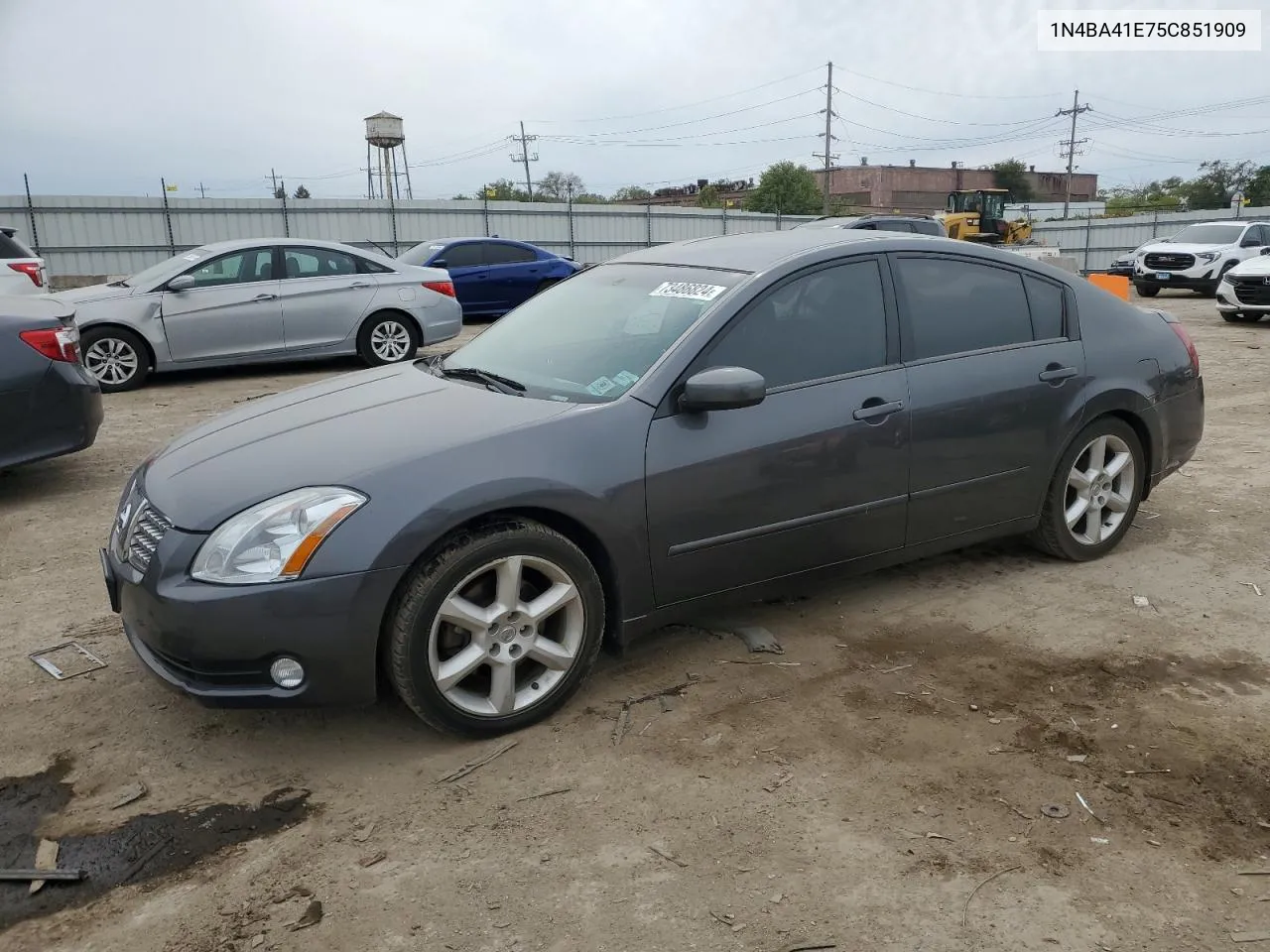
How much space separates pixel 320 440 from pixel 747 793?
69.2 inches

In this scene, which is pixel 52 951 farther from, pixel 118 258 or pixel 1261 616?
pixel 118 258

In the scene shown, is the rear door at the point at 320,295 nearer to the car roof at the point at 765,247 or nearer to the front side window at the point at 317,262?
the front side window at the point at 317,262

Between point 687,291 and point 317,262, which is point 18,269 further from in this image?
point 687,291

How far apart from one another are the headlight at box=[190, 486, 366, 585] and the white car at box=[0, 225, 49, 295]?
32.8ft

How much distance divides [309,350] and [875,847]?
9316 mm

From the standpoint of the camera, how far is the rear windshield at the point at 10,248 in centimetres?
1123

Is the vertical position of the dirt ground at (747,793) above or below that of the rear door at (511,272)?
below

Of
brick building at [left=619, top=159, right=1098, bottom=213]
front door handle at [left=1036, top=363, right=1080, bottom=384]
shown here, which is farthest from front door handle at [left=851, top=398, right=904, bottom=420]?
brick building at [left=619, top=159, right=1098, bottom=213]

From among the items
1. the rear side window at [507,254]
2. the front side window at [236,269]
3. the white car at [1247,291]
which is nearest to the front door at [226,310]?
the front side window at [236,269]

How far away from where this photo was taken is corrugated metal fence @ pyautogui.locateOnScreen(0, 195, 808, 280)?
76.6 ft

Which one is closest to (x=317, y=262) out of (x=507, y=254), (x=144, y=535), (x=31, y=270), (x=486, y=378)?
(x=31, y=270)

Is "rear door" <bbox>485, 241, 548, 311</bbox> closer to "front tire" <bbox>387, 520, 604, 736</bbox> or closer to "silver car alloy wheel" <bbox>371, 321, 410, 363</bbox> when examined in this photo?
"silver car alloy wheel" <bbox>371, 321, 410, 363</bbox>

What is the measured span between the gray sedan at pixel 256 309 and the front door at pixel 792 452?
299 inches

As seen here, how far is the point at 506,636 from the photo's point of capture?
314 cm
